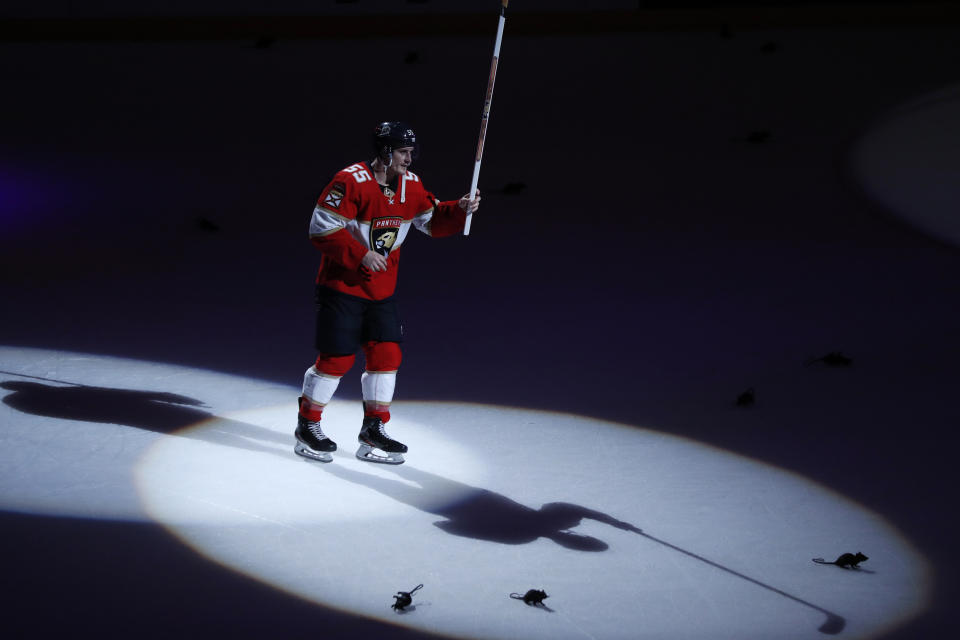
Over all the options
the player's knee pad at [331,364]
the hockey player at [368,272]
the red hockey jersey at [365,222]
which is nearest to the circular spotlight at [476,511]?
A: the hockey player at [368,272]

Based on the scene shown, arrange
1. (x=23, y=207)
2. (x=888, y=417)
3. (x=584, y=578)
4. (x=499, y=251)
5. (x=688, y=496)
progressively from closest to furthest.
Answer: (x=584, y=578)
(x=688, y=496)
(x=888, y=417)
(x=499, y=251)
(x=23, y=207)

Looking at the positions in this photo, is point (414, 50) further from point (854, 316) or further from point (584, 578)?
point (584, 578)

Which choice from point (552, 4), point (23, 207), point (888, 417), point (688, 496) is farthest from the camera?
point (552, 4)

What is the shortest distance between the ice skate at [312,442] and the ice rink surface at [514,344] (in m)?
0.08

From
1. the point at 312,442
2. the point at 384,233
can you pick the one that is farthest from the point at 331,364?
the point at 384,233

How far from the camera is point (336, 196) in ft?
12.9

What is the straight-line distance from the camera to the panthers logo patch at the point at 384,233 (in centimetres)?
404

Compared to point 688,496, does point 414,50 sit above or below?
above

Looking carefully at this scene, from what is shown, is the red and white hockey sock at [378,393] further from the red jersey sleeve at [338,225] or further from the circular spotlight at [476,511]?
the red jersey sleeve at [338,225]

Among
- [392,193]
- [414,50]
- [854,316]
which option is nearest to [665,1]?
[414,50]

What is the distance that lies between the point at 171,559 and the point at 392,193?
5.27ft

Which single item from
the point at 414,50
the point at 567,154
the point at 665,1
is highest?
the point at 665,1

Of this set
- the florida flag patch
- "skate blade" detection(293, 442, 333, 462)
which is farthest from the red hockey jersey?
"skate blade" detection(293, 442, 333, 462)

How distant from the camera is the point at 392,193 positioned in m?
4.05
